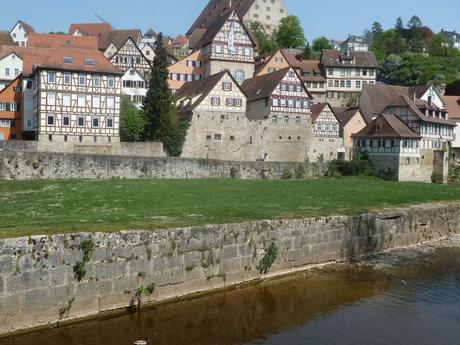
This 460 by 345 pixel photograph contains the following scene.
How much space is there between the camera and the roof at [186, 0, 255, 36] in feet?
356

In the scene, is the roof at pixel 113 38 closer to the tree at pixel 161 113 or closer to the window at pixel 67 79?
the window at pixel 67 79

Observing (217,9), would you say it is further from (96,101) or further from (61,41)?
(96,101)

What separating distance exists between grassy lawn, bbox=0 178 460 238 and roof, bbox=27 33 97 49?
84.5 feet

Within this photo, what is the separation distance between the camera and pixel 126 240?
58.0ft

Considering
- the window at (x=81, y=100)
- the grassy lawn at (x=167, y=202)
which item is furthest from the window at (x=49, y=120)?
the grassy lawn at (x=167, y=202)

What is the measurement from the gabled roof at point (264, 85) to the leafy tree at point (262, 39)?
33520 millimetres

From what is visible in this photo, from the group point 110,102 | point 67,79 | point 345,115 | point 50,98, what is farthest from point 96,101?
point 345,115

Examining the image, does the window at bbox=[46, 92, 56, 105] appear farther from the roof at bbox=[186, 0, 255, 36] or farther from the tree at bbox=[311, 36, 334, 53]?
the tree at bbox=[311, 36, 334, 53]

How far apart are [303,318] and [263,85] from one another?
4341 cm

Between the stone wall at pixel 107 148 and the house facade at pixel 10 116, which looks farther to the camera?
the house facade at pixel 10 116

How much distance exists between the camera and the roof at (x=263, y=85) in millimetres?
56353

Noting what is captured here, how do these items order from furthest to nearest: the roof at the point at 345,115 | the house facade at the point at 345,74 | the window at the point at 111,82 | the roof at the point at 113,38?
1. the roof at the point at 113,38
2. the house facade at the point at 345,74
3. the roof at the point at 345,115
4. the window at the point at 111,82

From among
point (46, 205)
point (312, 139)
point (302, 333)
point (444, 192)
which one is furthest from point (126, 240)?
point (312, 139)

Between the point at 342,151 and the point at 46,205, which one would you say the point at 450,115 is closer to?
the point at 342,151
